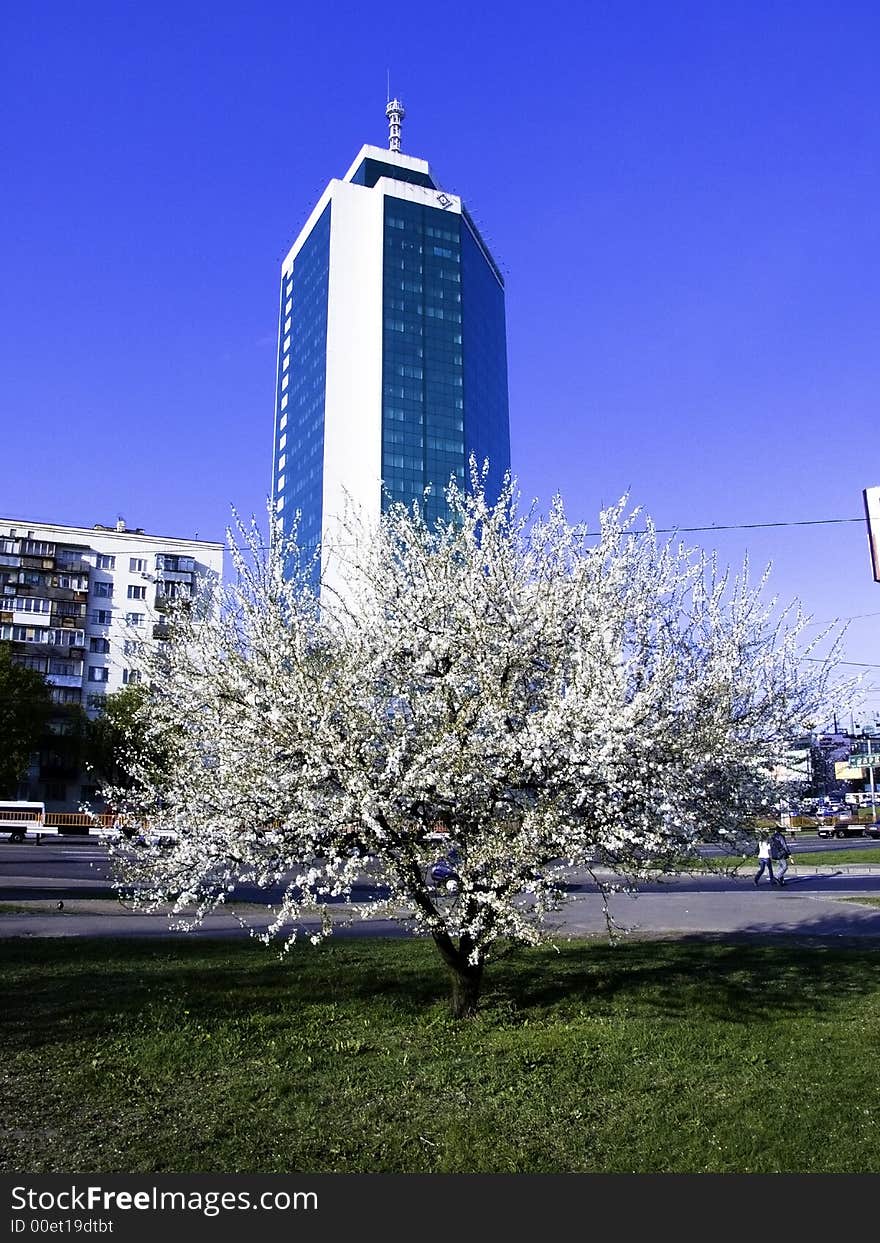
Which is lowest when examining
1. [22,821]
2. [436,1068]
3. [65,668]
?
[436,1068]

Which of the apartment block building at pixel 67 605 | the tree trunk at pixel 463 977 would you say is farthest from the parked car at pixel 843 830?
the apartment block building at pixel 67 605

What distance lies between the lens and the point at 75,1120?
6707mm

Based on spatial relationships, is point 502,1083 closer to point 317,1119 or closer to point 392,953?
point 317,1119

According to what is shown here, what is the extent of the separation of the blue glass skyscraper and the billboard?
90.7 meters

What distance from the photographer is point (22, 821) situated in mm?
50750

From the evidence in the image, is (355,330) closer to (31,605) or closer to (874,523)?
(31,605)

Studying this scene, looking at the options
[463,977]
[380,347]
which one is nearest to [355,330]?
[380,347]

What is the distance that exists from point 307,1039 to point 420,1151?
313cm

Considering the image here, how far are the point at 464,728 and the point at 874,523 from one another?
217 inches

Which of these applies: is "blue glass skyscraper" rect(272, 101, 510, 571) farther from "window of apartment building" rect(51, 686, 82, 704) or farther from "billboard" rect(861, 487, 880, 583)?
"billboard" rect(861, 487, 880, 583)

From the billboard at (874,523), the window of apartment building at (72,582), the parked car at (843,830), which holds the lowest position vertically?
the parked car at (843,830)

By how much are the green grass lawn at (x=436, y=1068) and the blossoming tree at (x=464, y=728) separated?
1163mm

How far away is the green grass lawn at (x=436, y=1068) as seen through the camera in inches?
239

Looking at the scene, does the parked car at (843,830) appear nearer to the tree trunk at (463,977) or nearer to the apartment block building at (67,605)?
the tree trunk at (463,977)
